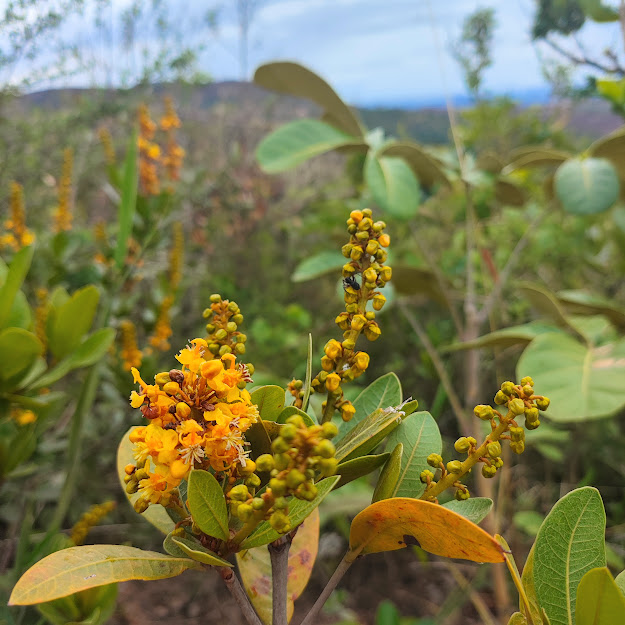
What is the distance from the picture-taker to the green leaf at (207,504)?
0.87 feet

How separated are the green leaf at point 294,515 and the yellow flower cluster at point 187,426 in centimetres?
4

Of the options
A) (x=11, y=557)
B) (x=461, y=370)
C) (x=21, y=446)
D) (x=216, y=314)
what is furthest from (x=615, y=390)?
(x=11, y=557)

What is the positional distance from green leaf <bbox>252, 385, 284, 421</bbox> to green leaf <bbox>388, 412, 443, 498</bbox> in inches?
3.2

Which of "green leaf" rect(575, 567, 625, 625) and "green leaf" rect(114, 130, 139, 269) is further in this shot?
"green leaf" rect(114, 130, 139, 269)

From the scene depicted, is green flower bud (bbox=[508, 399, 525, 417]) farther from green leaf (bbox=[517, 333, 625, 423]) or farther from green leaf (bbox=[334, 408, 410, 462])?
green leaf (bbox=[517, 333, 625, 423])

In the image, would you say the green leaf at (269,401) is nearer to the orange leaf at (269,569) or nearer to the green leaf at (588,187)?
the orange leaf at (269,569)

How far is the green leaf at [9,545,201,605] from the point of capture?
10.1 inches

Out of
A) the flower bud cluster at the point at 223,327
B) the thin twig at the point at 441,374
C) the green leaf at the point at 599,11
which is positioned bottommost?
the thin twig at the point at 441,374

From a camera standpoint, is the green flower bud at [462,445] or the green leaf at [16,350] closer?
the green flower bud at [462,445]

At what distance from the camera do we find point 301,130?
0.98m

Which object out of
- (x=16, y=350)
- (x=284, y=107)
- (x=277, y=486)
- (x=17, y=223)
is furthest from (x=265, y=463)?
(x=284, y=107)

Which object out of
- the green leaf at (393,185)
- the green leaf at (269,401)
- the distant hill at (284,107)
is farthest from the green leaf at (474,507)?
the distant hill at (284,107)

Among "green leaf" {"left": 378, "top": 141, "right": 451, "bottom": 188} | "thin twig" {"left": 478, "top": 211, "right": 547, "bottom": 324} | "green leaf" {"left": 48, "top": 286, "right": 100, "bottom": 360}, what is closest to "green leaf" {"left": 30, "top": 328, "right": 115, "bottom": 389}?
"green leaf" {"left": 48, "top": 286, "right": 100, "bottom": 360}

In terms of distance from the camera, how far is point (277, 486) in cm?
24
